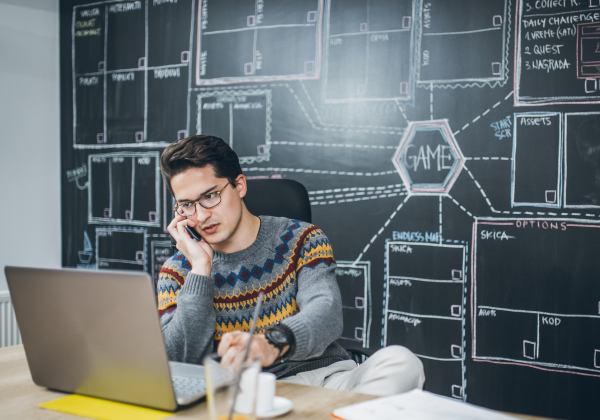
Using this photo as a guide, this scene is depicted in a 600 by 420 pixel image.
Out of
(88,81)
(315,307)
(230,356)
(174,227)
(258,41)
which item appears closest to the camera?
(230,356)

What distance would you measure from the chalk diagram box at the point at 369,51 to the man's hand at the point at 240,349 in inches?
64.5

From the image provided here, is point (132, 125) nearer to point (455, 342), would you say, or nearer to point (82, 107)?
point (82, 107)

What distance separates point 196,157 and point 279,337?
2.13ft

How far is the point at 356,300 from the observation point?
7.81 ft

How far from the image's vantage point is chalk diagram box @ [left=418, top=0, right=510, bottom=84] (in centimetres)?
212

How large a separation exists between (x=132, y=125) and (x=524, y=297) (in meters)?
2.27

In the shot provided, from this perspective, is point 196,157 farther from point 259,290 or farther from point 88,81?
point 88,81

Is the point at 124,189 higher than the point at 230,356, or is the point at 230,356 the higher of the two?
the point at 124,189

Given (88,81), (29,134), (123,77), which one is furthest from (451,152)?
(29,134)

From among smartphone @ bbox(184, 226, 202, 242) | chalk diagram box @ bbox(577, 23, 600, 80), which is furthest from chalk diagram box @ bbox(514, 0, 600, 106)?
smartphone @ bbox(184, 226, 202, 242)

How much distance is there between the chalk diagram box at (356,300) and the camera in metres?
2.36

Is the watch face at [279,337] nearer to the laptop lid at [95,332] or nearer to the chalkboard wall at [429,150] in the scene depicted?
the laptop lid at [95,332]

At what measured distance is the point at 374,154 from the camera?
92.0 inches

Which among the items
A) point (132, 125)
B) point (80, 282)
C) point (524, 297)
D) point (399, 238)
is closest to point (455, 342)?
point (524, 297)
